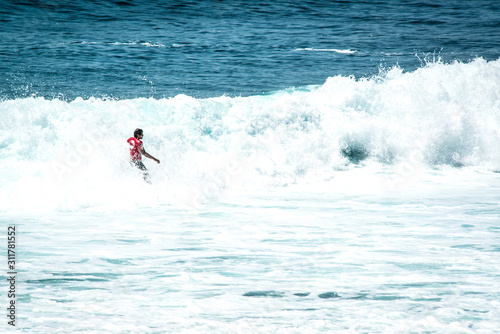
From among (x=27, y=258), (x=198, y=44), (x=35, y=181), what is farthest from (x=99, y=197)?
(x=198, y=44)

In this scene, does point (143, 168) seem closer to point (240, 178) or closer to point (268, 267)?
point (240, 178)

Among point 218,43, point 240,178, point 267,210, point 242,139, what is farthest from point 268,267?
point 218,43

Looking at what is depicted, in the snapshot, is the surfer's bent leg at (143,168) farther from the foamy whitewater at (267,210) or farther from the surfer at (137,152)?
the foamy whitewater at (267,210)

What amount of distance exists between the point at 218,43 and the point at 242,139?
33.1 feet

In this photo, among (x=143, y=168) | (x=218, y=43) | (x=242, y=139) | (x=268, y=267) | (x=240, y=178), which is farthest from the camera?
(x=218, y=43)

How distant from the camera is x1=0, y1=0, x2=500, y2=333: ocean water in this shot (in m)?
5.08

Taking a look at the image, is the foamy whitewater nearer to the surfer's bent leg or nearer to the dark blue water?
the surfer's bent leg

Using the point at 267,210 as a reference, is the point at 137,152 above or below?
above

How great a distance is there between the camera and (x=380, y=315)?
4781 millimetres

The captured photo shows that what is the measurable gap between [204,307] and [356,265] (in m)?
1.99

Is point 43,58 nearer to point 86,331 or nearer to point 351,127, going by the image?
point 351,127

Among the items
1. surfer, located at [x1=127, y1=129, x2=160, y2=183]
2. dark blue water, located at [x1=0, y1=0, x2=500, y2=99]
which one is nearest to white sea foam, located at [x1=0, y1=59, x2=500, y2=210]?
surfer, located at [x1=127, y1=129, x2=160, y2=183]

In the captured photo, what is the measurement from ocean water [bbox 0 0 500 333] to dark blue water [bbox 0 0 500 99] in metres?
0.12

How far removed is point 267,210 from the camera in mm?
8367
